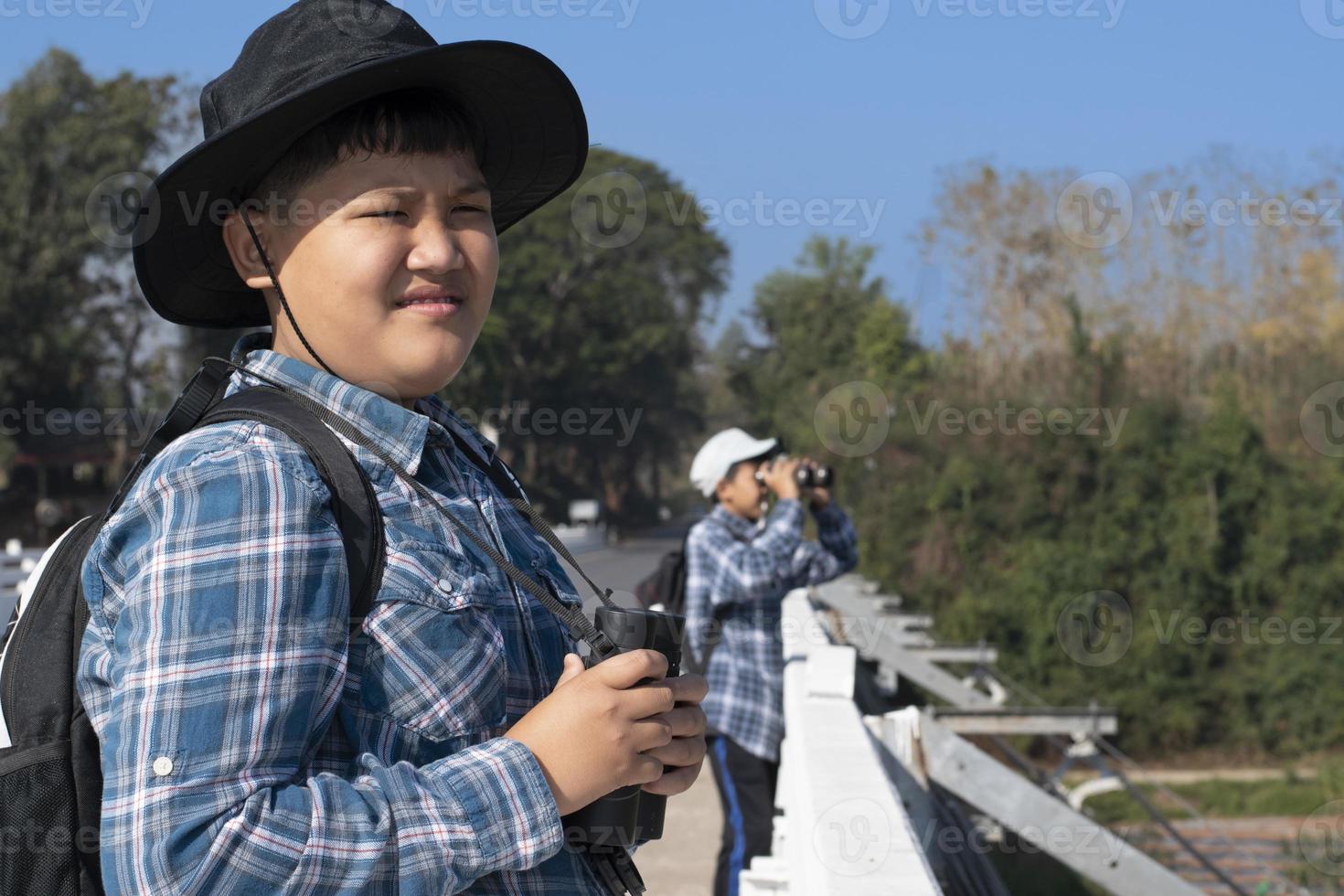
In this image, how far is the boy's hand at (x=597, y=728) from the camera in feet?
4.76

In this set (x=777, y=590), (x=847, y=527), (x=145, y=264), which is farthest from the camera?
(x=847, y=527)

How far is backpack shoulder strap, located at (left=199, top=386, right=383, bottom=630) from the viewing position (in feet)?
4.66

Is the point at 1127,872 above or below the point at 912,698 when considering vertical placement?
above

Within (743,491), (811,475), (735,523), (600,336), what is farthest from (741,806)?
(600,336)

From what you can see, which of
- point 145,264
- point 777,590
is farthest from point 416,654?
point 777,590

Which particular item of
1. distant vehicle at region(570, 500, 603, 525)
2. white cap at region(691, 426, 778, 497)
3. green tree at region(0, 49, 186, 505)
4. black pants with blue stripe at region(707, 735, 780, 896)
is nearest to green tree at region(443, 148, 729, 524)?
distant vehicle at region(570, 500, 603, 525)

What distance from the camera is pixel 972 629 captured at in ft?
62.2

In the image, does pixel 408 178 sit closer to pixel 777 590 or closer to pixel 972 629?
pixel 777 590

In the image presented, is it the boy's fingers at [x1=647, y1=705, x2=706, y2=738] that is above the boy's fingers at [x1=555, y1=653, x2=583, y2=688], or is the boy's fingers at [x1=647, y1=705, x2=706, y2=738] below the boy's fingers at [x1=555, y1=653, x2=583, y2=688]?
below

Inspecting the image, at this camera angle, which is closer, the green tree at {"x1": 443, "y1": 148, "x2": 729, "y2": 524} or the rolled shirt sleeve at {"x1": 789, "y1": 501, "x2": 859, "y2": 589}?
the rolled shirt sleeve at {"x1": 789, "y1": 501, "x2": 859, "y2": 589}

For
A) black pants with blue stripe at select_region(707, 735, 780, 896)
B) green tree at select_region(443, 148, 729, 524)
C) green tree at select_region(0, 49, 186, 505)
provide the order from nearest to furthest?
black pants with blue stripe at select_region(707, 735, 780, 896) < green tree at select_region(0, 49, 186, 505) < green tree at select_region(443, 148, 729, 524)

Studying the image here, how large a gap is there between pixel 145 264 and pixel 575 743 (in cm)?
87

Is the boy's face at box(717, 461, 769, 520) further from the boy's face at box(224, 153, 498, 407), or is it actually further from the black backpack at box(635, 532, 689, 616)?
the boy's face at box(224, 153, 498, 407)

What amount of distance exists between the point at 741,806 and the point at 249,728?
3.92 meters
